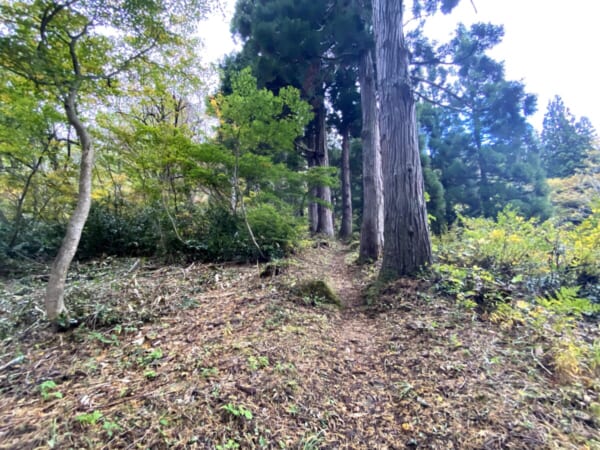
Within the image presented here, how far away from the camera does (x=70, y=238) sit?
209 cm

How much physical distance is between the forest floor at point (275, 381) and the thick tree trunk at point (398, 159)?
70cm

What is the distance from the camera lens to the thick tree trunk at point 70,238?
2020 millimetres

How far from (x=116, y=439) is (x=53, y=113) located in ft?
17.4

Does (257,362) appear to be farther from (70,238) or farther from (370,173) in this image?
(370,173)

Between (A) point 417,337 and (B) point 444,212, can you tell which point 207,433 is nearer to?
(A) point 417,337

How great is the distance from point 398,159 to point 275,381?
3.01 meters

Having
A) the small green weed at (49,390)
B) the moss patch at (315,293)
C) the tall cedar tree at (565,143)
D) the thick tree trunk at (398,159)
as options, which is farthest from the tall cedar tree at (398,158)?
the tall cedar tree at (565,143)

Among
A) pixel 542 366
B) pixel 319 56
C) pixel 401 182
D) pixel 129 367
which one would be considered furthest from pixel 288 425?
pixel 319 56

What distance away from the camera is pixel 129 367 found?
1639mm

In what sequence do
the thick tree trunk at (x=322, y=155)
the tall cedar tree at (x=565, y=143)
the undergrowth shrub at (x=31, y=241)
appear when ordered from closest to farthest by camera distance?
the undergrowth shrub at (x=31, y=241), the thick tree trunk at (x=322, y=155), the tall cedar tree at (x=565, y=143)

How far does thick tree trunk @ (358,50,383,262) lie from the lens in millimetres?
5137

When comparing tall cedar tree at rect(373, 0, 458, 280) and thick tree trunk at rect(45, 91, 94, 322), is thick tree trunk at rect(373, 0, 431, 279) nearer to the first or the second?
tall cedar tree at rect(373, 0, 458, 280)

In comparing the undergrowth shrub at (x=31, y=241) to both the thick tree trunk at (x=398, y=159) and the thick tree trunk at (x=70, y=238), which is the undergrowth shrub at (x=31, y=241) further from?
the thick tree trunk at (x=398, y=159)

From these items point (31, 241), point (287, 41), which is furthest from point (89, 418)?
point (287, 41)
